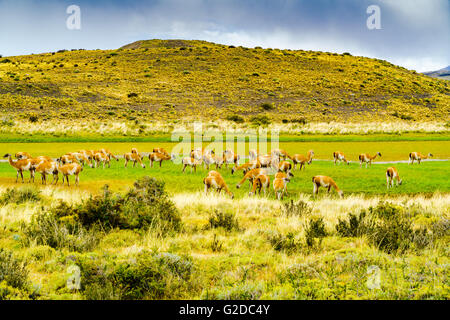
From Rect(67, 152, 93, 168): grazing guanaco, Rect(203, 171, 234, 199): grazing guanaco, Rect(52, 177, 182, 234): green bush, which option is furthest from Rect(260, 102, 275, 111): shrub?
Rect(52, 177, 182, 234): green bush

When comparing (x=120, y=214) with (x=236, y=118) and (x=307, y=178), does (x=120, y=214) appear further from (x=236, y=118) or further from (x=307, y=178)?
(x=236, y=118)

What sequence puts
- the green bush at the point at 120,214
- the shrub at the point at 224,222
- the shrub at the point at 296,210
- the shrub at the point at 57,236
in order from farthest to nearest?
the shrub at the point at 296,210
the shrub at the point at 224,222
the green bush at the point at 120,214
the shrub at the point at 57,236

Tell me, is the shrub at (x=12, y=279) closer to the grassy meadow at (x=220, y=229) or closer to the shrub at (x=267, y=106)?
the grassy meadow at (x=220, y=229)

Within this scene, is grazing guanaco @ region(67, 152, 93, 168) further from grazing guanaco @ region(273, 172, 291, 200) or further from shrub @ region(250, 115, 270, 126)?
shrub @ region(250, 115, 270, 126)

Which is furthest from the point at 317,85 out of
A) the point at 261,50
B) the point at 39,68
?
the point at 39,68

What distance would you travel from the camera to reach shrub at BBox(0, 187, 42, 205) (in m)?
12.8

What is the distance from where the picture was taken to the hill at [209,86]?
209 feet

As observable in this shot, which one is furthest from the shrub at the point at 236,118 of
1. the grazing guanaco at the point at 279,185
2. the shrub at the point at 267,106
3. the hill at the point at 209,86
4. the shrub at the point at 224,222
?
the shrub at the point at 224,222

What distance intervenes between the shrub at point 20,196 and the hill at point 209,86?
4183 cm

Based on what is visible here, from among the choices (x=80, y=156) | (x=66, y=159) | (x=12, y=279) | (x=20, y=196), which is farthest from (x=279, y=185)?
(x=80, y=156)

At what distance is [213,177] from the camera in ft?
47.3
